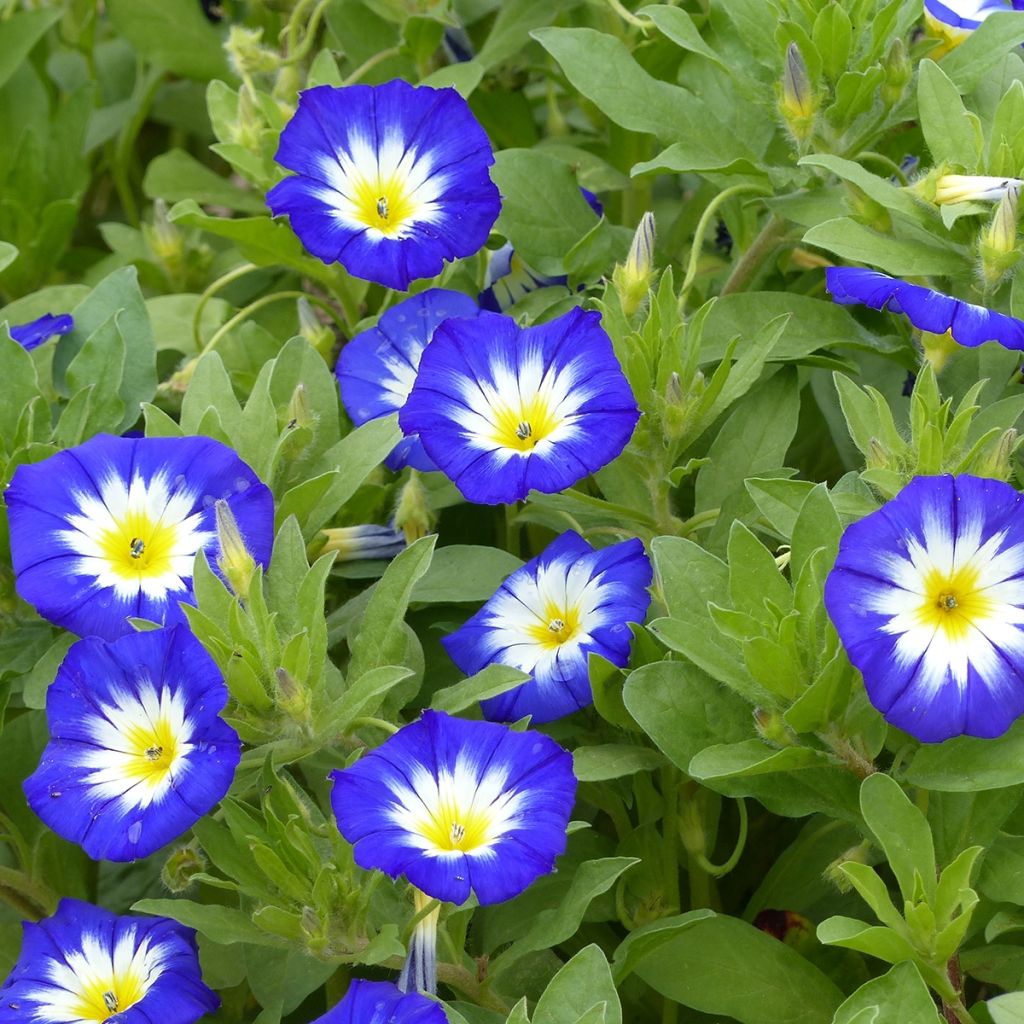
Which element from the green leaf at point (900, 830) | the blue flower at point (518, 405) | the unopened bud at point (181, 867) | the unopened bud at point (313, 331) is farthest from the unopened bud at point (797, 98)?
the unopened bud at point (181, 867)

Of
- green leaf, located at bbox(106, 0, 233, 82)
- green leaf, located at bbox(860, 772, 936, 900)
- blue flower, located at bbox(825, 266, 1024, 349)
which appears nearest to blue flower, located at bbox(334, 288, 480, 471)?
blue flower, located at bbox(825, 266, 1024, 349)

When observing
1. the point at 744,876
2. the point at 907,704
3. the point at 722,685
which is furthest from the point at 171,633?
the point at 744,876

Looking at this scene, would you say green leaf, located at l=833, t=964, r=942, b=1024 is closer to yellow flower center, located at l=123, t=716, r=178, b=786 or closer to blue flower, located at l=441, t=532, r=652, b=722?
blue flower, located at l=441, t=532, r=652, b=722

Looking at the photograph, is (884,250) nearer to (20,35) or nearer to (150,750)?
(150,750)

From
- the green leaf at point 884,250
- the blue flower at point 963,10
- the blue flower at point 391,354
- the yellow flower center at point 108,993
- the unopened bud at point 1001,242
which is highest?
the blue flower at point 963,10

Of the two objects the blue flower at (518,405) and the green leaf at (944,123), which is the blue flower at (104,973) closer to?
the blue flower at (518,405)

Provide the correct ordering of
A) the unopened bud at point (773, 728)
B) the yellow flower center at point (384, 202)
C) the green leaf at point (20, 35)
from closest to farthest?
1. the unopened bud at point (773, 728)
2. the yellow flower center at point (384, 202)
3. the green leaf at point (20, 35)

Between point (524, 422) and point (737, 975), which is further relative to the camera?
point (524, 422)

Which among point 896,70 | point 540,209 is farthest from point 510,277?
point 896,70
